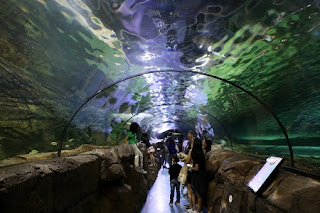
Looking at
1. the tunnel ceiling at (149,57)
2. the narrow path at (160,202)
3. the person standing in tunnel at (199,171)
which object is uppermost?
the tunnel ceiling at (149,57)

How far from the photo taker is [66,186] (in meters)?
2.80

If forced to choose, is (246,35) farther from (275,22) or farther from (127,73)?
(127,73)

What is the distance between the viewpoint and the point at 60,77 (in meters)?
7.49

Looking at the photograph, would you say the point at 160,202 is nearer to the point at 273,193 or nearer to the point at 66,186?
the point at 66,186

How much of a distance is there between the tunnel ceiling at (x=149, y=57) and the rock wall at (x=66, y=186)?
3.53m

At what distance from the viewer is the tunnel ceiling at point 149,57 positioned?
Answer: 4.84 meters

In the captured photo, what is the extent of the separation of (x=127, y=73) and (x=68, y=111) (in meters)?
3.71

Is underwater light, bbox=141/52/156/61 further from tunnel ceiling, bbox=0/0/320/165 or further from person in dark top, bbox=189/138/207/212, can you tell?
person in dark top, bbox=189/138/207/212

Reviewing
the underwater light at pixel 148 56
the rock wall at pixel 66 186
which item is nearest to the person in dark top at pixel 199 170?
the rock wall at pixel 66 186

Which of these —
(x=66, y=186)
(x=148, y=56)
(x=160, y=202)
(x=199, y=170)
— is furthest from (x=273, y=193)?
(x=160, y=202)

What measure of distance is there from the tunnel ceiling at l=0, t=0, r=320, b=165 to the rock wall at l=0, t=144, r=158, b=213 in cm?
353

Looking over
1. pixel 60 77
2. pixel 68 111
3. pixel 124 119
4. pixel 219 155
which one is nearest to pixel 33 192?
pixel 219 155

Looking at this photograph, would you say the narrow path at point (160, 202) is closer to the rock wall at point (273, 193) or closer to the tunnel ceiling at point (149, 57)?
the rock wall at point (273, 193)

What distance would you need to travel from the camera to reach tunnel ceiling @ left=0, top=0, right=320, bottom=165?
4.84 m
